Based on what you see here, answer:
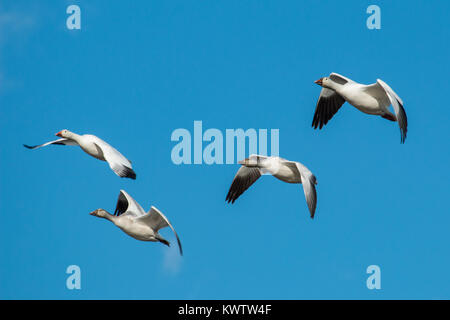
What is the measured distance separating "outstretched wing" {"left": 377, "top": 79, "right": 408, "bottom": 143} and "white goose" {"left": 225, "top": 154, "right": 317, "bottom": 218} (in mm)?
2354

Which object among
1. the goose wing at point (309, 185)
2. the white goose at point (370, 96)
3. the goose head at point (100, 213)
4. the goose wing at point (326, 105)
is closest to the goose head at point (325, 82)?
the white goose at point (370, 96)

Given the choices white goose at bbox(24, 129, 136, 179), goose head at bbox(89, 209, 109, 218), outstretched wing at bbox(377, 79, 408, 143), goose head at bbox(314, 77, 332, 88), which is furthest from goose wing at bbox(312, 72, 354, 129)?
goose head at bbox(89, 209, 109, 218)

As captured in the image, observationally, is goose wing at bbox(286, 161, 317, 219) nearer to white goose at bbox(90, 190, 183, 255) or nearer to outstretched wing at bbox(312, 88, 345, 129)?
white goose at bbox(90, 190, 183, 255)

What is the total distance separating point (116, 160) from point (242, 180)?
4.89 metres

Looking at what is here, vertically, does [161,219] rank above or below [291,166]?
below

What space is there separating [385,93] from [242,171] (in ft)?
15.4

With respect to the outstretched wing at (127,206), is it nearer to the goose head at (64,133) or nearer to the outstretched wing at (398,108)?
the goose head at (64,133)

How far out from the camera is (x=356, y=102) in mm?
21969

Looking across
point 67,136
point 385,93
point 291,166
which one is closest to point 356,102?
point 385,93

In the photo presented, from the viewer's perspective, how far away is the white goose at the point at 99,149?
19906mm

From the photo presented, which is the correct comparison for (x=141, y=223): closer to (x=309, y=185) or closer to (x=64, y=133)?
(x=64, y=133)

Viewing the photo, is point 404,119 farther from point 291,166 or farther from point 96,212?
point 96,212

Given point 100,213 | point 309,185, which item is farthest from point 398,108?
point 100,213

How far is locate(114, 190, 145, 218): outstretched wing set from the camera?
21.4 meters
